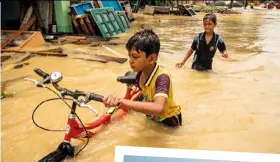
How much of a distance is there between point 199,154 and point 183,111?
2.56 m

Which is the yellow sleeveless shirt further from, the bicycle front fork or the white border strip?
the white border strip

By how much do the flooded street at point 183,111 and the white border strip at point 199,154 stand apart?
1583mm

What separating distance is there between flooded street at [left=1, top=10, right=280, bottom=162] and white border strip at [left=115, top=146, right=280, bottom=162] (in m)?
1.58

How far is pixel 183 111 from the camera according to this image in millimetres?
3793

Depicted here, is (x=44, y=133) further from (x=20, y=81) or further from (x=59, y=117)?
(x=20, y=81)

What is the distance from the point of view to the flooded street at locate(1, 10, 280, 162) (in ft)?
9.80

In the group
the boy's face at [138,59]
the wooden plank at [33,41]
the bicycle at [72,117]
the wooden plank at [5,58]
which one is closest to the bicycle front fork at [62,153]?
the bicycle at [72,117]

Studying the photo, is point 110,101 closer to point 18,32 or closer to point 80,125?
point 80,125

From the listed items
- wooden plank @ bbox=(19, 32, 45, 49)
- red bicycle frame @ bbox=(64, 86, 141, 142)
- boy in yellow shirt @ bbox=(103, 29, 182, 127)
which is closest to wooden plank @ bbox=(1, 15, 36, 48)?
wooden plank @ bbox=(19, 32, 45, 49)

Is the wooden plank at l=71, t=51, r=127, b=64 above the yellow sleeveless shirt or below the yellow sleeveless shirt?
below

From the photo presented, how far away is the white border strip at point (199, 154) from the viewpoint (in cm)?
123

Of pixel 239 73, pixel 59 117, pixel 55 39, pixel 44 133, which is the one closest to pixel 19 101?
pixel 59 117

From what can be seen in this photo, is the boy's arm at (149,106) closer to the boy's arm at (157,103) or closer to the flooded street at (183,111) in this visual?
the boy's arm at (157,103)

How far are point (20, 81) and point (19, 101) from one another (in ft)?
3.41
